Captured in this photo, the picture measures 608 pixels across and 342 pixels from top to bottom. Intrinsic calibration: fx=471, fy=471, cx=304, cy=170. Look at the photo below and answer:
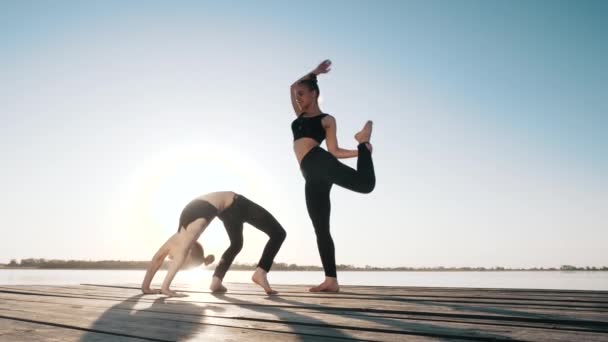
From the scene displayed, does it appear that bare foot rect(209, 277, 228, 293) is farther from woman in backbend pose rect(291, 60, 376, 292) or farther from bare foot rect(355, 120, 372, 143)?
bare foot rect(355, 120, 372, 143)

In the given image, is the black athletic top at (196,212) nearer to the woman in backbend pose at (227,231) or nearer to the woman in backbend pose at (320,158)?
the woman in backbend pose at (227,231)

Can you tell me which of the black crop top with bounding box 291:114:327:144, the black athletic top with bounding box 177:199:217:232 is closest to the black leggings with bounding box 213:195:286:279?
the black athletic top with bounding box 177:199:217:232

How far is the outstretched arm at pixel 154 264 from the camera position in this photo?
17.7 ft

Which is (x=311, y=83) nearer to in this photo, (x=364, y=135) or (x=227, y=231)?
(x=364, y=135)

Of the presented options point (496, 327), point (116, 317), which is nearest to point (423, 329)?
point (496, 327)

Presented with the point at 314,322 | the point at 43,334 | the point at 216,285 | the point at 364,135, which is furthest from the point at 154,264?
the point at 314,322

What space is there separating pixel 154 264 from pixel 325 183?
224 cm

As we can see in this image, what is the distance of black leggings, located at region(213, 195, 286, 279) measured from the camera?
5.76 m

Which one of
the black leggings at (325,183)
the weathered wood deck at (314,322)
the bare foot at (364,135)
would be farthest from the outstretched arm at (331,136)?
the weathered wood deck at (314,322)

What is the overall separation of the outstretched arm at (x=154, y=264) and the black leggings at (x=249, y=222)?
651mm

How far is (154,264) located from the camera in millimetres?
5566

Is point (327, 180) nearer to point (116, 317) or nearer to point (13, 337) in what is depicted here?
point (116, 317)

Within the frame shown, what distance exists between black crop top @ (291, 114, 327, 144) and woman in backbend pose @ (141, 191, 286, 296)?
1105mm

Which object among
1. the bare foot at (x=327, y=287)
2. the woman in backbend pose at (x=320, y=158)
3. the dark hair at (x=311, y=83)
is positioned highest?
the dark hair at (x=311, y=83)
